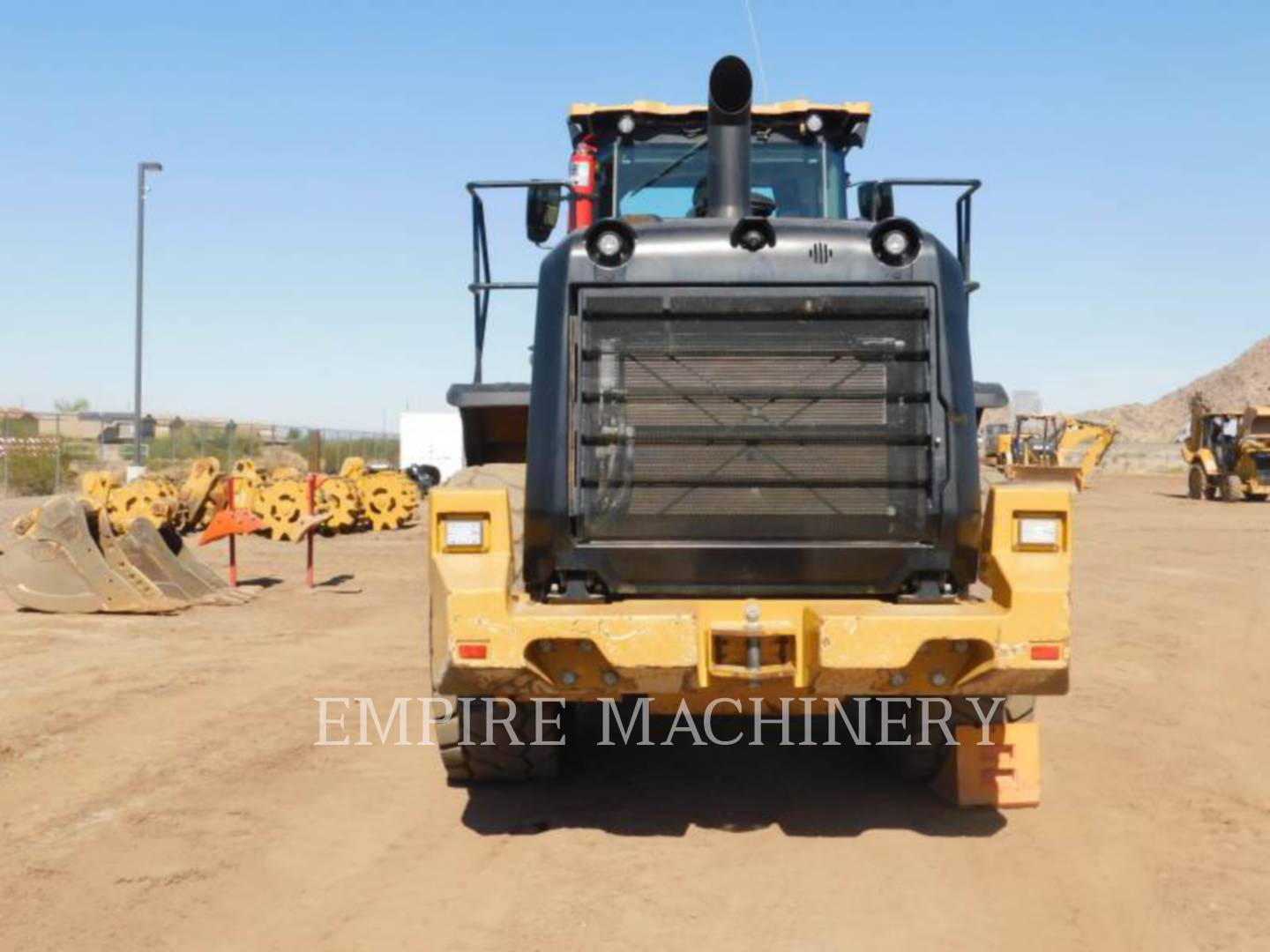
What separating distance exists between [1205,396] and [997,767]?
11072 centimetres

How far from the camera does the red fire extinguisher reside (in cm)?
717

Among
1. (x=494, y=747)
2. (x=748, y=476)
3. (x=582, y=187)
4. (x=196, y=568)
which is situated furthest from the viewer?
(x=196, y=568)

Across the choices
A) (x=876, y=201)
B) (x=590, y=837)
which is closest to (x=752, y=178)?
(x=876, y=201)

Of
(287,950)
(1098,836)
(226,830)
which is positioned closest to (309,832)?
(226,830)

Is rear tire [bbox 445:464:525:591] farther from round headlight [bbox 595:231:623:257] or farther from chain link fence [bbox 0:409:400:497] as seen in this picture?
chain link fence [bbox 0:409:400:497]

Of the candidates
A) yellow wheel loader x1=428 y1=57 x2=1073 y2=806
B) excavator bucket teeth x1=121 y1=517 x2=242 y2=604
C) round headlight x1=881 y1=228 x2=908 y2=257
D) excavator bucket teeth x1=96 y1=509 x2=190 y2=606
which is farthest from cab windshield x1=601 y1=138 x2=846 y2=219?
excavator bucket teeth x1=121 y1=517 x2=242 y2=604

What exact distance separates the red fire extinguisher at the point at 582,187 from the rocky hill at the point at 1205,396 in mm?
100147

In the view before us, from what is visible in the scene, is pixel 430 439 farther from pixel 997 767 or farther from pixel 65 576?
pixel 997 767

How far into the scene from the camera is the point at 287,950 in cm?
441

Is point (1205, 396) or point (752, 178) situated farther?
point (1205, 396)

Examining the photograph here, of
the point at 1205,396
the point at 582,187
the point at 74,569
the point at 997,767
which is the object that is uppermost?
the point at 1205,396

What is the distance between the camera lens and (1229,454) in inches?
1460

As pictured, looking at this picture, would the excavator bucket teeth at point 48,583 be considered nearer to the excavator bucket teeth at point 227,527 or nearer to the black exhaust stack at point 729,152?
the excavator bucket teeth at point 227,527

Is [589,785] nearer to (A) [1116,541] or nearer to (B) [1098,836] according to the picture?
(B) [1098,836]
